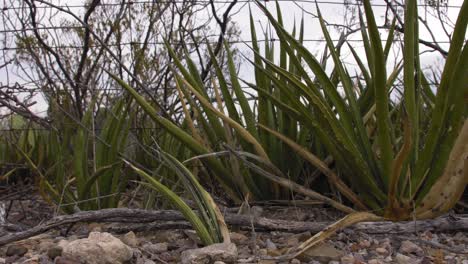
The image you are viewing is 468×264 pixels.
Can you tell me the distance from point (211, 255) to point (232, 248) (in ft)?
0.23

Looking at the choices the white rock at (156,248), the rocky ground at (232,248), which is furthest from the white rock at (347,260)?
the white rock at (156,248)

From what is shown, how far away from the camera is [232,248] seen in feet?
5.13

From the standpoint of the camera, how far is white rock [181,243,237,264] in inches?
59.6

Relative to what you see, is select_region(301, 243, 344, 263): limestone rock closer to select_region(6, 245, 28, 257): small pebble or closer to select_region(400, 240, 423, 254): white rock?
select_region(400, 240, 423, 254): white rock

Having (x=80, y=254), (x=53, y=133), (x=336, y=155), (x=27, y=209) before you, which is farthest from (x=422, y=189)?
(x=27, y=209)

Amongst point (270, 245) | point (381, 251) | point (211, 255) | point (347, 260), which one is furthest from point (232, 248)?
point (381, 251)

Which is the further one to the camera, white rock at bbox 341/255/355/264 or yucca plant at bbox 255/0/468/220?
yucca plant at bbox 255/0/468/220

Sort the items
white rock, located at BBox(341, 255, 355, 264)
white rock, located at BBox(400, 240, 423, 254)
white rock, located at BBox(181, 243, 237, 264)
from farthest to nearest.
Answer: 1. white rock, located at BBox(400, 240, 423, 254)
2. white rock, located at BBox(341, 255, 355, 264)
3. white rock, located at BBox(181, 243, 237, 264)

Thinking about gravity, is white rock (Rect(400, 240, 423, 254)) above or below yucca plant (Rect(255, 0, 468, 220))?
below

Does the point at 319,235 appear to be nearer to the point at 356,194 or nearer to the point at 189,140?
the point at 356,194

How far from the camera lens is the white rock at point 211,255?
1.51 m

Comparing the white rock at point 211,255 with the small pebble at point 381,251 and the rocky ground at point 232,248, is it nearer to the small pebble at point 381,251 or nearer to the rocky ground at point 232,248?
the rocky ground at point 232,248

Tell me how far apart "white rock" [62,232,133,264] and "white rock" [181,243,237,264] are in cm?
16

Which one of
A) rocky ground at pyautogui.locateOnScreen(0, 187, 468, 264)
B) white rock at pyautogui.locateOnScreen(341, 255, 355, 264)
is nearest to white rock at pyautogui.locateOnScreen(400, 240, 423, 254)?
rocky ground at pyautogui.locateOnScreen(0, 187, 468, 264)
